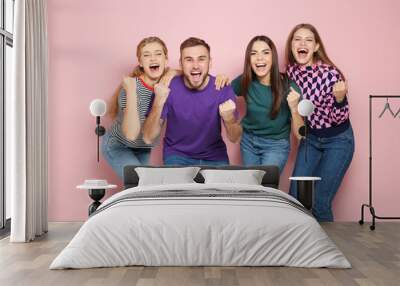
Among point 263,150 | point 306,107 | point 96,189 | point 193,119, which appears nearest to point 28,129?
point 96,189

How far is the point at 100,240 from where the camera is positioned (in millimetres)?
4332

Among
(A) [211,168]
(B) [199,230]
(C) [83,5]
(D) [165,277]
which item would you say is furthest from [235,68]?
(D) [165,277]

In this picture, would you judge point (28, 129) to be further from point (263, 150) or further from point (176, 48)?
point (263, 150)

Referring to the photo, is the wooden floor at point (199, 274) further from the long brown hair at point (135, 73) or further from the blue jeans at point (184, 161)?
the long brown hair at point (135, 73)

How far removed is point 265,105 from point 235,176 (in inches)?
46.5

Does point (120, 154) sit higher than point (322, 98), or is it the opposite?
point (322, 98)

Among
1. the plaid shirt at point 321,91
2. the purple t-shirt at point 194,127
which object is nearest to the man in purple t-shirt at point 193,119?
the purple t-shirt at point 194,127

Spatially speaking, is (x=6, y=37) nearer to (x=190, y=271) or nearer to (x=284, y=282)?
(x=190, y=271)

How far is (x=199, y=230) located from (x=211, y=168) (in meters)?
2.32

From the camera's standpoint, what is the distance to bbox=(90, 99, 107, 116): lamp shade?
6.62 metres

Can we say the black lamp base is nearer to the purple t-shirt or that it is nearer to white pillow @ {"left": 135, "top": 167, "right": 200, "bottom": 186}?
white pillow @ {"left": 135, "top": 167, "right": 200, "bottom": 186}

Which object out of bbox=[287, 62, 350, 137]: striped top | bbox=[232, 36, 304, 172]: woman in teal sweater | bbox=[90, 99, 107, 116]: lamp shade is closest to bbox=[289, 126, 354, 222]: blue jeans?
bbox=[287, 62, 350, 137]: striped top

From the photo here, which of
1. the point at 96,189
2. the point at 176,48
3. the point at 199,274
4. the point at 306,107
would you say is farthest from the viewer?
the point at 176,48

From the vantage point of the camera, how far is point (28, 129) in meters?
5.71
